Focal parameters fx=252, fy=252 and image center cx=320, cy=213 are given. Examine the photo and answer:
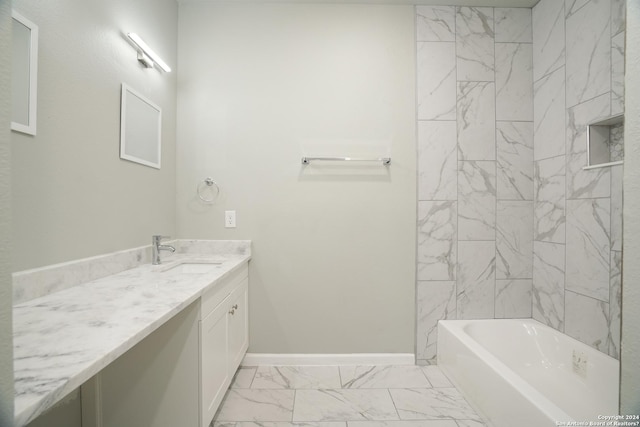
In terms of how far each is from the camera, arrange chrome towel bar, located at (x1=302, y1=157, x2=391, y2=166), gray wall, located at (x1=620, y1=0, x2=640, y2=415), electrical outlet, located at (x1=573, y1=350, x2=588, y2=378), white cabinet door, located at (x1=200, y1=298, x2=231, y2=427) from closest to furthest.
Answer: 1. gray wall, located at (x1=620, y1=0, x2=640, y2=415)
2. white cabinet door, located at (x1=200, y1=298, x2=231, y2=427)
3. electrical outlet, located at (x1=573, y1=350, x2=588, y2=378)
4. chrome towel bar, located at (x1=302, y1=157, x2=391, y2=166)

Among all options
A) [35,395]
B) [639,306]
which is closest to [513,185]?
[639,306]

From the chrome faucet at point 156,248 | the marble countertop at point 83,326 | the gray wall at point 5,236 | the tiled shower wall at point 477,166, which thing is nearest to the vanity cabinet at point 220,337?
the marble countertop at point 83,326

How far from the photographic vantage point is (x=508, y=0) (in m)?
1.91

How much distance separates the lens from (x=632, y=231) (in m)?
0.60

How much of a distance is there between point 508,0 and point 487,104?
768 mm

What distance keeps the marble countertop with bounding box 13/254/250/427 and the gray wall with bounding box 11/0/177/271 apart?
24 centimetres

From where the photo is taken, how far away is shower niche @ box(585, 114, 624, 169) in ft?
4.89

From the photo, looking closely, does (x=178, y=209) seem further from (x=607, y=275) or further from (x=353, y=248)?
(x=607, y=275)

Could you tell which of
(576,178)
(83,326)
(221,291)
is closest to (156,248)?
(221,291)

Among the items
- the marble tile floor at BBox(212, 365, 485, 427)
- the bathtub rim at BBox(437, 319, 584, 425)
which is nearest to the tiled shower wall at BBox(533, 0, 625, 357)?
the bathtub rim at BBox(437, 319, 584, 425)

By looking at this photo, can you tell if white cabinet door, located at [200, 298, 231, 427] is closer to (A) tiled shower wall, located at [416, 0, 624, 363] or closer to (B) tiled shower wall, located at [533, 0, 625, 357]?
(A) tiled shower wall, located at [416, 0, 624, 363]

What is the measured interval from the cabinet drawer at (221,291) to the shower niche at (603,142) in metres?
2.29

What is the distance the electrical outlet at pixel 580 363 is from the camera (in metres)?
1.54

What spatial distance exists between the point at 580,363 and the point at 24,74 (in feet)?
10.3
